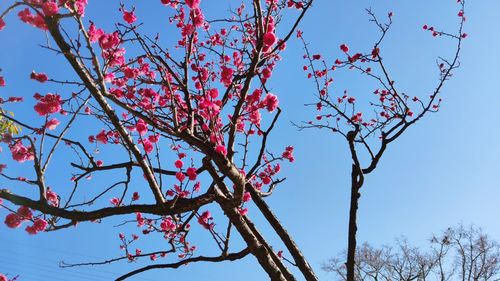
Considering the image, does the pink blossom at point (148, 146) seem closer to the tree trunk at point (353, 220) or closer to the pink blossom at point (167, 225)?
the pink blossom at point (167, 225)

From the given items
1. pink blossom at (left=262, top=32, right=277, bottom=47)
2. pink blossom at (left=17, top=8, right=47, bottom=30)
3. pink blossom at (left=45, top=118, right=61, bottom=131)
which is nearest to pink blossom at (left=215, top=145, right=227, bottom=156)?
pink blossom at (left=262, top=32, right=277, bottom=47)

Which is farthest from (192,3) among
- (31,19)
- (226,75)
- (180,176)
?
(180,176)

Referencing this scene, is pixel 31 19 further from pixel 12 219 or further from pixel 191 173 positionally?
pixel 191 173

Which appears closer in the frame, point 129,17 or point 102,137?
point 129,17

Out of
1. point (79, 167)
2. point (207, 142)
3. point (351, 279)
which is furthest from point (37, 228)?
point (351, 279)

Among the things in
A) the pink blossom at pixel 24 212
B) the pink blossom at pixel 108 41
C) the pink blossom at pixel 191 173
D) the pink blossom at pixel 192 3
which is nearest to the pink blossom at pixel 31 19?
the pink blossom at pixel 108 41

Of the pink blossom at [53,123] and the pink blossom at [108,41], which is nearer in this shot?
the pink blossom at [108,41]

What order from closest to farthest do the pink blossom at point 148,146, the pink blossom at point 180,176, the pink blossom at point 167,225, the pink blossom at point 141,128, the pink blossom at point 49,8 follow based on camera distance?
the pink blossom at point 49,8 < the pink blossom at point 180,176 < the pink blossom at point 141,128 < the pink blossom at point 148,146 < the pink blossom at point 167,225

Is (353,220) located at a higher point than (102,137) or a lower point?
lower

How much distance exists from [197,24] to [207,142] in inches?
52.2

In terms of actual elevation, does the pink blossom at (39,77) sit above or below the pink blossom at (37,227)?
above

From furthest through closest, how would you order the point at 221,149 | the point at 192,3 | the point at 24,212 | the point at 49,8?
the point at 192,3 → the point at 24,212 → the point at 221,149 → the point at 49,8

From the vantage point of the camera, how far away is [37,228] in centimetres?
336

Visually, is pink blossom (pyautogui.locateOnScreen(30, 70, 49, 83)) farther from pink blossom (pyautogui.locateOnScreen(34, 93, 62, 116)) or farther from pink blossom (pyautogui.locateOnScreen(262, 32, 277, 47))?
pink blossom (pyautogui.locateOnScreen(262, 32, 277, 47))
